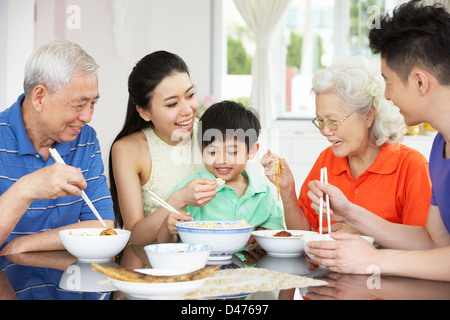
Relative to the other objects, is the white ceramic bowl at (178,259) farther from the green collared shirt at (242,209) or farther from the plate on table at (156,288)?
the green collared shirt at (242,209)

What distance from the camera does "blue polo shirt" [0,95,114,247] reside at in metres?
1.95

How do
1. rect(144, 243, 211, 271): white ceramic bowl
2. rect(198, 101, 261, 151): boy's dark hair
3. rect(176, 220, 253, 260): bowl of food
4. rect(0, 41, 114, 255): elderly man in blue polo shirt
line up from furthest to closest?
rect(198, 101, 261, 151): boy's dark hair → rect(0, 41, 114, 255): elderly man in blue polo shirt → rect(176, 220, 253, 260): bowl of food → rect(144, 243, 211, 271): white ceramic bowl

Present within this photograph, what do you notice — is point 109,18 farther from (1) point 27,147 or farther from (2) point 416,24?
(2) point 416,24

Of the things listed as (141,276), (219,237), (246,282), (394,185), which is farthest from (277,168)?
(141,276)

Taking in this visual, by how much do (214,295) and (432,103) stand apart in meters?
0.89

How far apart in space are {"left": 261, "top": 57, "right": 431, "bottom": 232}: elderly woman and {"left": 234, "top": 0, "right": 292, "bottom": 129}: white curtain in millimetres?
3166

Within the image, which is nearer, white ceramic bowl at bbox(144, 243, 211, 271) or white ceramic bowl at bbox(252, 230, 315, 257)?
white ceramic bowl at bbox(144, 243, 211, 271)

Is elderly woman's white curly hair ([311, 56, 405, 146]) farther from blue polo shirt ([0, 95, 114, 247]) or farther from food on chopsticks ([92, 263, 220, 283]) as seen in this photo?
food on chopsticks ([92, 263, 220, 283])

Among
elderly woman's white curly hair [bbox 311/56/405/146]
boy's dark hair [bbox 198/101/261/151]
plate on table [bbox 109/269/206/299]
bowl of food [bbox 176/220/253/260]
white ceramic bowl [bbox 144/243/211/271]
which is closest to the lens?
plate on table [bbox 109/269/206/299]

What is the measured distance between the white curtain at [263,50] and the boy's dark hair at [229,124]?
304cm

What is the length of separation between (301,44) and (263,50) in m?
0.49

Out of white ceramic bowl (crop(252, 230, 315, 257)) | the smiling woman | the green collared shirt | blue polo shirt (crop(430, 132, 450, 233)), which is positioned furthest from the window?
white ceramic bowl (crop(252, 230, 315, 257))

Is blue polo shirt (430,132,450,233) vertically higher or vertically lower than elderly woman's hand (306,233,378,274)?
higher

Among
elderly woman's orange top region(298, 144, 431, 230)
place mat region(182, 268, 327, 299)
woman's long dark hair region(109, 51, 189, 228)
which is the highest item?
woman's long dark hair region(109, 51, 189, 228)
